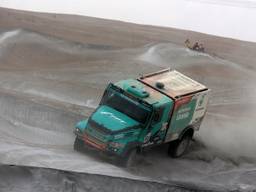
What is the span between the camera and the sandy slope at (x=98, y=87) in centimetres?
1377

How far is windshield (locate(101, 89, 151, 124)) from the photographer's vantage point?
45.0ft

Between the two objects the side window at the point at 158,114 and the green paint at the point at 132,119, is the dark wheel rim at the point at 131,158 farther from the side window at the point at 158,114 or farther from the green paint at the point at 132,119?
the side window at the point at 158,114

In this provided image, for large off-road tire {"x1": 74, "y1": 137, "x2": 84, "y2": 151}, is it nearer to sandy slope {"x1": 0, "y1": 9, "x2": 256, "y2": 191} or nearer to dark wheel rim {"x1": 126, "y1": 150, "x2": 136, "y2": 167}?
sandy slope {"x1": 0, "y1": 9, "x2": 256, "y2": 191}

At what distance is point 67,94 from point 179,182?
692cm

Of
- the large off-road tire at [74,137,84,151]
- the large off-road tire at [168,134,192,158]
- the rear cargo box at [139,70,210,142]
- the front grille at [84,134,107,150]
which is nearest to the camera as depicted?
the front grille at [84,134,107,150]

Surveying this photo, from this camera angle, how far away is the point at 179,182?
497 inches

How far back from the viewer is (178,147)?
14.9m

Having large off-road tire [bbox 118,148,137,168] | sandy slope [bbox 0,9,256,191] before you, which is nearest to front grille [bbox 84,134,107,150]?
sandy slope [bbox 0,9,256,191]

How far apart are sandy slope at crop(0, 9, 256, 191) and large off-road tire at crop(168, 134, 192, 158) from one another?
0.23 meters

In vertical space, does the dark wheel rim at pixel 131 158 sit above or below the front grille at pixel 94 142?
below

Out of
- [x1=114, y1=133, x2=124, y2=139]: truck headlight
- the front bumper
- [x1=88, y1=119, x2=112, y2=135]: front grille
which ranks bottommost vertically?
the front bumper

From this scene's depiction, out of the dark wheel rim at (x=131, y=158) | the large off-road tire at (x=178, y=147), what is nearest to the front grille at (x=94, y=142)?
the dark wheel rim at (x=131, y=158)

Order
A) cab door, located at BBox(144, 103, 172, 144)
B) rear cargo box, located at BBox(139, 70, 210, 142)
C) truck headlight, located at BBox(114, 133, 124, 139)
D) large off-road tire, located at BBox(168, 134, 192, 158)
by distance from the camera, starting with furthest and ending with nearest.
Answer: large off-road tire, located at BBox(168, 134, 192, 158) → rear cargo box, located at BBox(139, 70, 210, 142) → cab door, located at BBox(144, 103, 172, 144) → truck headlight, located at BBox(114, 133, 124, 139)

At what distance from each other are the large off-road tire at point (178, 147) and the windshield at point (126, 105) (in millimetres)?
1568
